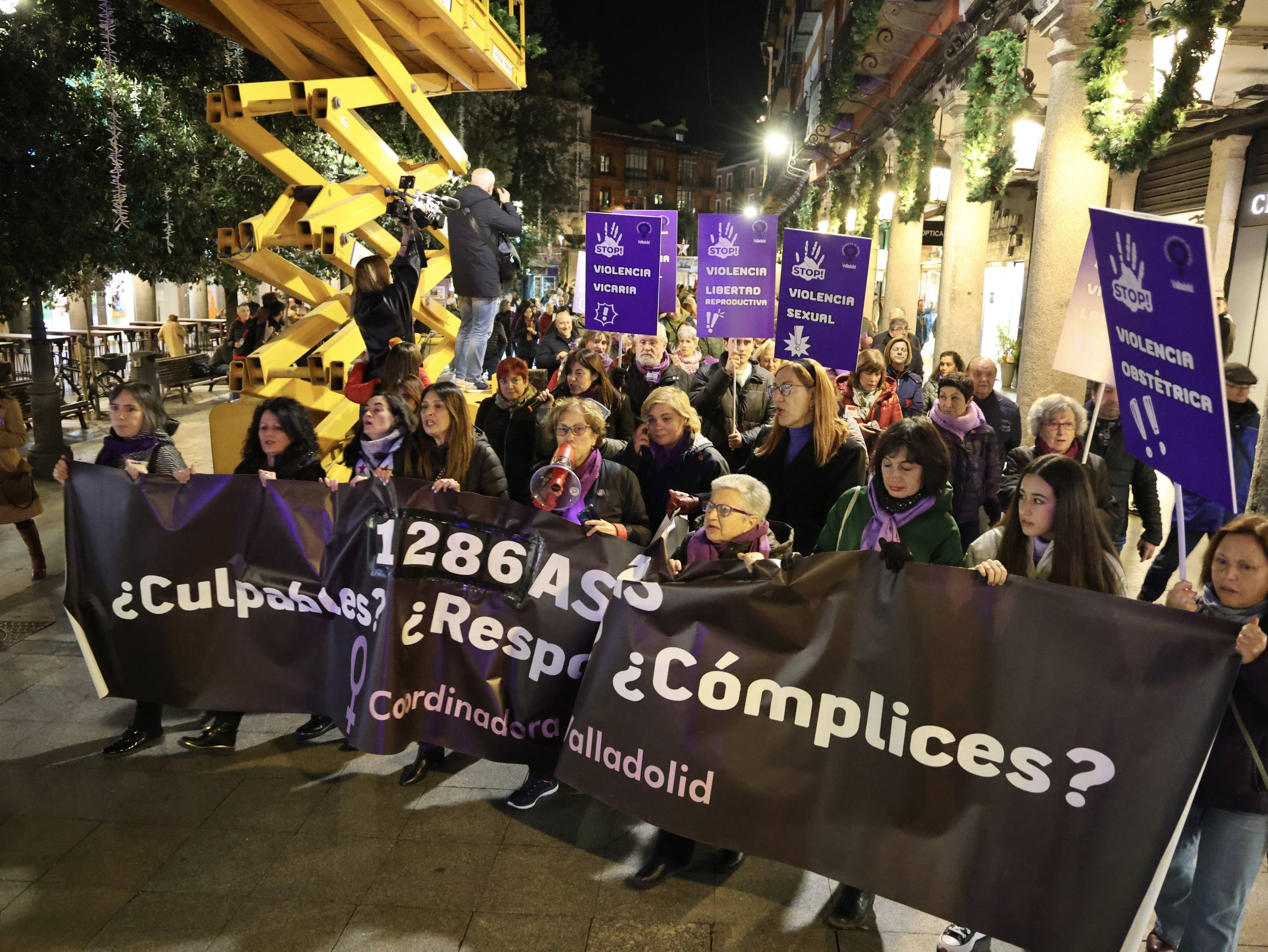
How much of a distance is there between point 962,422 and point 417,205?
542 centimetres

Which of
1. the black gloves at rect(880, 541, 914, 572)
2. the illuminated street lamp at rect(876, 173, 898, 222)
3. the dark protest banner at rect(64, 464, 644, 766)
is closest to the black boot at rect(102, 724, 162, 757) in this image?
the dark protest banner at rect(64, 464, 644, 766)

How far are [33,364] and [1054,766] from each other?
39.5ft

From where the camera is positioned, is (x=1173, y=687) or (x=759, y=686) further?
(x=759, y=686)

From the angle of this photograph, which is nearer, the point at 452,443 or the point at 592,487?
the point at 592,487

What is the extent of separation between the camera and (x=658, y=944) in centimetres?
354

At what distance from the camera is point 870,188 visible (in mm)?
19953

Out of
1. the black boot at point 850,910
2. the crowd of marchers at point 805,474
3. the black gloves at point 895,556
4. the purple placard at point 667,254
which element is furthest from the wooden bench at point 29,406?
the black gloves at point 895,556

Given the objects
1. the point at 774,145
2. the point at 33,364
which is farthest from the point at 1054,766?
the point at 774,145

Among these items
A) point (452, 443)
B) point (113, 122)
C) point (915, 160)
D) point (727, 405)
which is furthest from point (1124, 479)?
point (915, 160)

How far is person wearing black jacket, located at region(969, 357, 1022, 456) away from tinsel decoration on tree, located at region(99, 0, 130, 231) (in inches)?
294

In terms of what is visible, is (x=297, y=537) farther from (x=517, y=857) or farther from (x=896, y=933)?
(x=896, y=933)

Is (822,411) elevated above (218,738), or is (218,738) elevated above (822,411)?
(822,411)

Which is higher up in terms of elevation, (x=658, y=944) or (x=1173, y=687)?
(x=1173, y=687)

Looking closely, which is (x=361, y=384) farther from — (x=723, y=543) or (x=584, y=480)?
(x=723, y=543)
